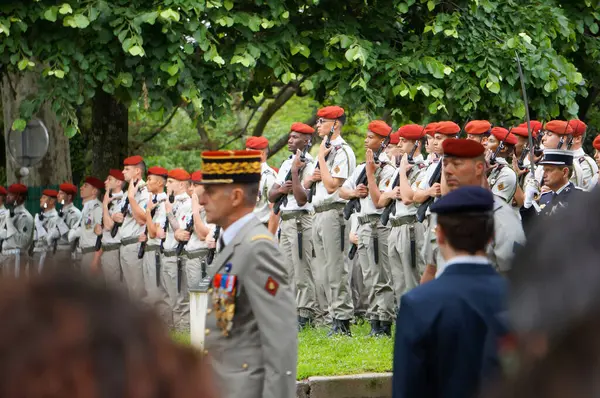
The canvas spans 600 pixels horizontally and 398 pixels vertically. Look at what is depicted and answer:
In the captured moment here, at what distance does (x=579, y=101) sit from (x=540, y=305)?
19.8m

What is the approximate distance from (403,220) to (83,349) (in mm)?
11026

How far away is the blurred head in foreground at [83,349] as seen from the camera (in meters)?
1.46

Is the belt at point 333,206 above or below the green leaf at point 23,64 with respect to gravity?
below

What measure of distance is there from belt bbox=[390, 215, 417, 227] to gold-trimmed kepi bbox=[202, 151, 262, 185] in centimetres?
681

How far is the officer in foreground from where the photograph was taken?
4.70m

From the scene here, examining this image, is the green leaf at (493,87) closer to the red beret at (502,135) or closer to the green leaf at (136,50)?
the red beret at (502,135)

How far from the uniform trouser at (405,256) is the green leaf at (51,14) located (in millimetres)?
4723

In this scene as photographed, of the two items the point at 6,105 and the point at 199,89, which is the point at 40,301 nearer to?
the point at 199,89

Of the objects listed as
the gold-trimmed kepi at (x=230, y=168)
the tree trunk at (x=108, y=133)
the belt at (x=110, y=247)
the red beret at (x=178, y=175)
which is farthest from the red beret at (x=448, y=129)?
the tree trunk at (x=108, y=133)

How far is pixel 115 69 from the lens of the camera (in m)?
14.9

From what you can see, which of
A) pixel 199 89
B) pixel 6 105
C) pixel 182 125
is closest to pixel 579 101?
pixel 199 89

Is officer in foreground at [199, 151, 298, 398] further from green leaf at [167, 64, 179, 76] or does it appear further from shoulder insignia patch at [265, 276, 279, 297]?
green leaf at [167, 64, 179, 76]

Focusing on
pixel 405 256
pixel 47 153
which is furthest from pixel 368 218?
pixel 47 153

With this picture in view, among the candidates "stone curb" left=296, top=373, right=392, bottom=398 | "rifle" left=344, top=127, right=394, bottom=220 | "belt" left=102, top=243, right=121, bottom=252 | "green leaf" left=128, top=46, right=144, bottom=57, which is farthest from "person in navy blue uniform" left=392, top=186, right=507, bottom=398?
"belt" left=102, top=243, right=121, bottom=252
